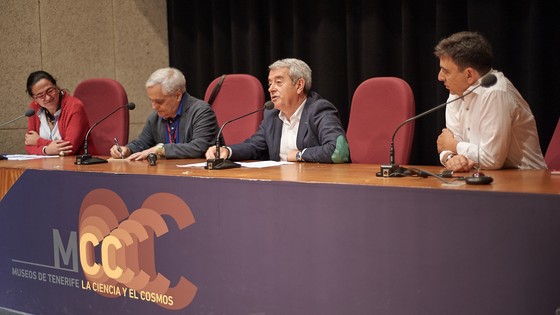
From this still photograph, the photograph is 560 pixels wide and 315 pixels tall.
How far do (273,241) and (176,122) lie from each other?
5.56 ft

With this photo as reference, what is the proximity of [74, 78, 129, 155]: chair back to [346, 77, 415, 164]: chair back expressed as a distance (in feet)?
4.96

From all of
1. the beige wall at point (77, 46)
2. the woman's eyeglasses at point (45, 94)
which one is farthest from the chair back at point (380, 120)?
the beige wall at point (77, 46)

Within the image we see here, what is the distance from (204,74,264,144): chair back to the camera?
12.3 ft

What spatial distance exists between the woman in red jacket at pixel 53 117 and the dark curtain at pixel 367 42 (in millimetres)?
1365

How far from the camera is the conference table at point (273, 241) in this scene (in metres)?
1.65

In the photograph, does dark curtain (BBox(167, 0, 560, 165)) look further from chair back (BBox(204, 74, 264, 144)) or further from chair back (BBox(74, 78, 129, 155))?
chair back (BBox(74, 78, 129, 155))

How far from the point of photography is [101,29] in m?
5.08

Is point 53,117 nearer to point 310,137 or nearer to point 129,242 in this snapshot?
point 310,137

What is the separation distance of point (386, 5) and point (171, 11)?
195cm

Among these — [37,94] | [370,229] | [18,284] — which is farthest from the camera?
[37,94]

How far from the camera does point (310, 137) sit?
10.3ft

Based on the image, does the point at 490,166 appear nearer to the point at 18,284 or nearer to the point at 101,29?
the point at 18,284

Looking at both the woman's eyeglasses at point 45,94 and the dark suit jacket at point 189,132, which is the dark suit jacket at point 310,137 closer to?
the dark suit jacket at point 189,132

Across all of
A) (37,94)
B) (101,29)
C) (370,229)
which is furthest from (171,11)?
(370,229)
